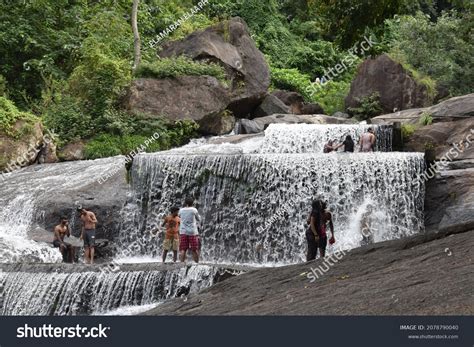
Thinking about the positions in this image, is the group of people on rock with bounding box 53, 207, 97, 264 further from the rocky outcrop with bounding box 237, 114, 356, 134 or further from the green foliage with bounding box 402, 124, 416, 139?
the rocky outcrop with bounding box 237, 114, 356, 134

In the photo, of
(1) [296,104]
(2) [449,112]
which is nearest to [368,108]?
(1) [296,104]

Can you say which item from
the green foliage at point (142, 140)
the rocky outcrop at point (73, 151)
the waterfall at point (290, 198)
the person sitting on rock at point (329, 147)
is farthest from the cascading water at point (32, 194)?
the person sitting on rock at point (329, 147)

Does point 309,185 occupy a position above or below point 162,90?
below

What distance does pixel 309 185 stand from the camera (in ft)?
54.6

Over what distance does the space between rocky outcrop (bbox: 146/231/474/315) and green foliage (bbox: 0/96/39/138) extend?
13065 millimetres

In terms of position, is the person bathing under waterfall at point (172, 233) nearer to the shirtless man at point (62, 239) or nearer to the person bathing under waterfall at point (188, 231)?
the person bathing under waterfall at point (188, 231)

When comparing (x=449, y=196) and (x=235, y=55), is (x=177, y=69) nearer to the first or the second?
(x=235, y=55)

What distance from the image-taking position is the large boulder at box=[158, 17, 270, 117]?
25734 millimetres

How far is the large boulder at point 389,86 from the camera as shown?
83.5ft

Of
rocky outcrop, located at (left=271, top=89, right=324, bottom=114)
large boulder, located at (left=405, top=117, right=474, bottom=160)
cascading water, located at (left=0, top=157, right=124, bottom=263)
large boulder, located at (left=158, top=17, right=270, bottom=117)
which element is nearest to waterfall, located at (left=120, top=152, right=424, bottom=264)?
large boulder, located at (left=405, top=117, right=474, bottom=160)
